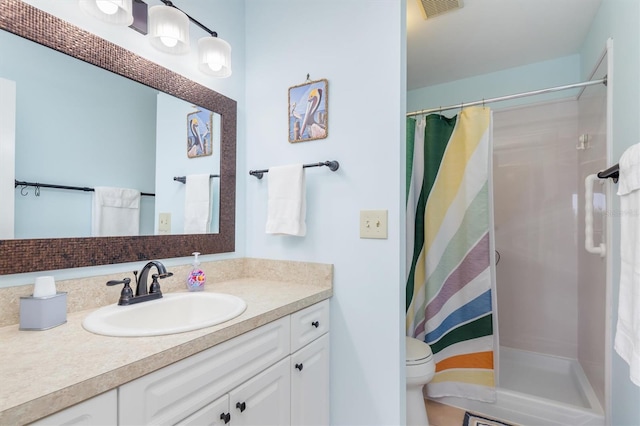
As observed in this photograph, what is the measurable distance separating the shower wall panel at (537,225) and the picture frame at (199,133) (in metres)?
2.47

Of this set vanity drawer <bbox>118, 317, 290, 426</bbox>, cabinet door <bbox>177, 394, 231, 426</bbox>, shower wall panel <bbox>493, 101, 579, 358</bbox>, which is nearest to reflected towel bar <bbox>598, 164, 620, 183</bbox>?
shower wall panel <bbox>493, 101, 579, 358</bbox>

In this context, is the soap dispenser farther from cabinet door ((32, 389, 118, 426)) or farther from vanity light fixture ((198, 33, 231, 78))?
vanity light fixture ((198, 33, 231, 78))

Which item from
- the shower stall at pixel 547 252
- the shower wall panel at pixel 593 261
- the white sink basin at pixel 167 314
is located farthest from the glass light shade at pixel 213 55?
the shower stall at pixel 547 252

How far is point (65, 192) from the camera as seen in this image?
3.34 ft

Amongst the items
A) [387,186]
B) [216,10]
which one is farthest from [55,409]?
[216,10]

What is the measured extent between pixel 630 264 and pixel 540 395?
1.42 metres

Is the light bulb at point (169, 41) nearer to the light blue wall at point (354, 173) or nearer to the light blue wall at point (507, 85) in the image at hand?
the light blue wall at point (354, 173)

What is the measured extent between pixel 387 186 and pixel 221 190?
0.83 metres

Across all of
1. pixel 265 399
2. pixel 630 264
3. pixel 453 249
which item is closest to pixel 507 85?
pixel 453 249

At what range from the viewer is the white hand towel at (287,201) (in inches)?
55.4

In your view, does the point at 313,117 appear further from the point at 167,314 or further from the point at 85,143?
the point at 167,314

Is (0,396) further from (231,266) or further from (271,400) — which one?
(231,266)

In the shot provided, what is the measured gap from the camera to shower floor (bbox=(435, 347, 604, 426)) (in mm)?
1717

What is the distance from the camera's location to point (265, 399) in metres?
1.01
